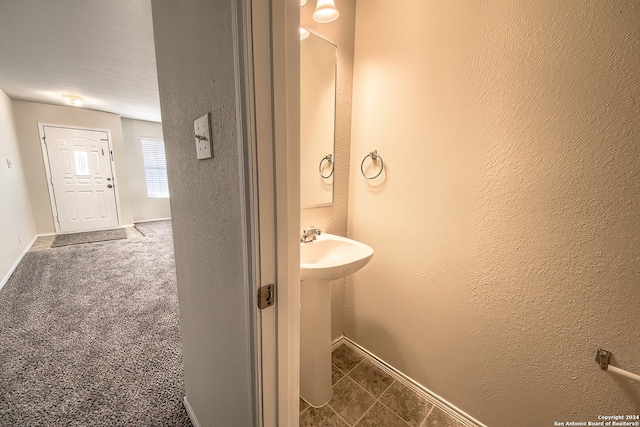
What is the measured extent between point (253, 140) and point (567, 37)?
3.74ft

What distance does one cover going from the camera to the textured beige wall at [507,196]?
2.55 feet

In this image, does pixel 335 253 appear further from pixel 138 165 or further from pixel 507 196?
pixel 138 165

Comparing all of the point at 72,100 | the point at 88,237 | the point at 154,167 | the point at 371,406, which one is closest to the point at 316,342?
the point at 371,406

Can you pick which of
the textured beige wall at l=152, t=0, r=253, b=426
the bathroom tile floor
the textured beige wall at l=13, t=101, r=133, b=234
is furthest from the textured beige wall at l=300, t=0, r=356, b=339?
the textured beige wall at l=13, t=101, r=133, b=234

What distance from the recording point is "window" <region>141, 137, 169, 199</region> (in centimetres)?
523

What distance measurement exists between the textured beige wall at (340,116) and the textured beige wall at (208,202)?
676 mm

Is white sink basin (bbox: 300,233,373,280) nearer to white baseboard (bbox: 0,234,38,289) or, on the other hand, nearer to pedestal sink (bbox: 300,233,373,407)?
pedestal sink (bbox: 300,233,373,407)

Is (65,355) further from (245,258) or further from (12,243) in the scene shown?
(12,243)

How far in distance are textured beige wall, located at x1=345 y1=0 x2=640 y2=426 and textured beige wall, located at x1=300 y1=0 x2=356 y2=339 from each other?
64mm

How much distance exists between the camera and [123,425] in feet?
3.67

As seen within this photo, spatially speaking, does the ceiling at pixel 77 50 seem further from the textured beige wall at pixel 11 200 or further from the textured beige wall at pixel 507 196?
the textured beige wall at pixel 507 196

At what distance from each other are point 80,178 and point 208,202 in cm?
549

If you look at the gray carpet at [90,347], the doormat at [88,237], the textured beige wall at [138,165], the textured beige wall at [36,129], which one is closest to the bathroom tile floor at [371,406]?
the gray carpet at [90,347]

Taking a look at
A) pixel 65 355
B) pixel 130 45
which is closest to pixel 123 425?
pixel 65 355
